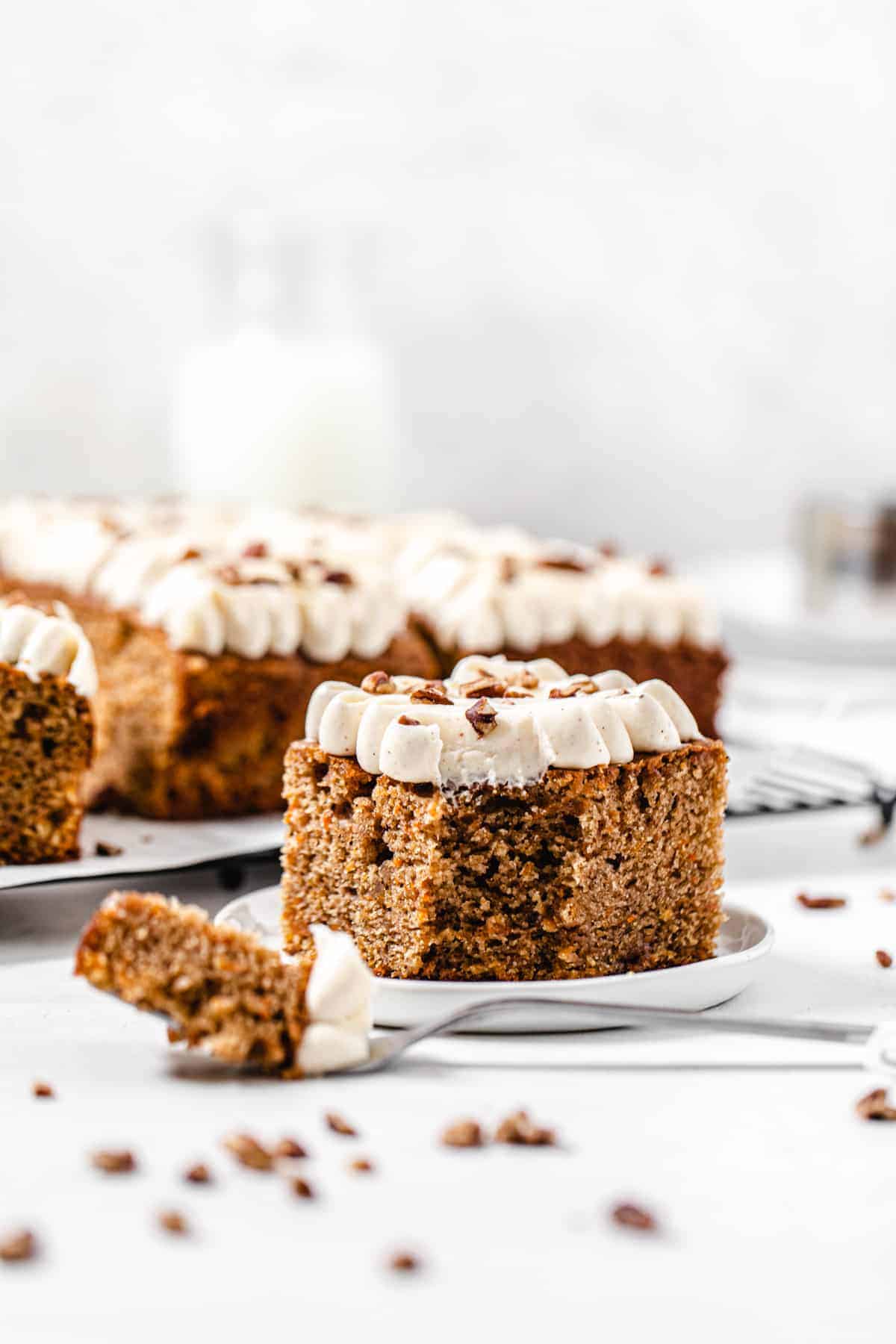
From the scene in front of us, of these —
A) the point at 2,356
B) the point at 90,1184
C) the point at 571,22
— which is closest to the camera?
the point at 90,1184

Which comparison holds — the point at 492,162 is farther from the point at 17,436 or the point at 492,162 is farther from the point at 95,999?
the point at 95,999

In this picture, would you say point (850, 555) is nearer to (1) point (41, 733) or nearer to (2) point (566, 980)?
(1) point (41, 733)

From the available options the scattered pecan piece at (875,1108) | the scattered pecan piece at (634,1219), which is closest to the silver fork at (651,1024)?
the scattered pecan piece at (875,1108)

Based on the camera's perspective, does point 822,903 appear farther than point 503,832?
Yes

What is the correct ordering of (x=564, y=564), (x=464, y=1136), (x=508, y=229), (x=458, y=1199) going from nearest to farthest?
(x=458, y=1199) → (x=464, y=1136) → (x=564, y=564) → (x=508, y=229)

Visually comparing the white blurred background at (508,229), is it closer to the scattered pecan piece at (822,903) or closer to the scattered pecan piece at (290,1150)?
the scattered pecan piece at (822,903)

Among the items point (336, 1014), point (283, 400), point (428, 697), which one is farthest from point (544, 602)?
point (283, 400)

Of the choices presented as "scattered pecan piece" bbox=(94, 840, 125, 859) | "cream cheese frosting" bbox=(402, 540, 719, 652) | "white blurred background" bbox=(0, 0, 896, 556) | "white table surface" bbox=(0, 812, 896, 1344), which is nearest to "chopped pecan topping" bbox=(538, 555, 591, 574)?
"cream cheese frosting" bbox=(402, 540, 719, 652)

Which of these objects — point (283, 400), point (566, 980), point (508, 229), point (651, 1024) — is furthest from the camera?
point (508, 229)

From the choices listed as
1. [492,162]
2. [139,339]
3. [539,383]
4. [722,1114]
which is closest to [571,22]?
[492,162]
